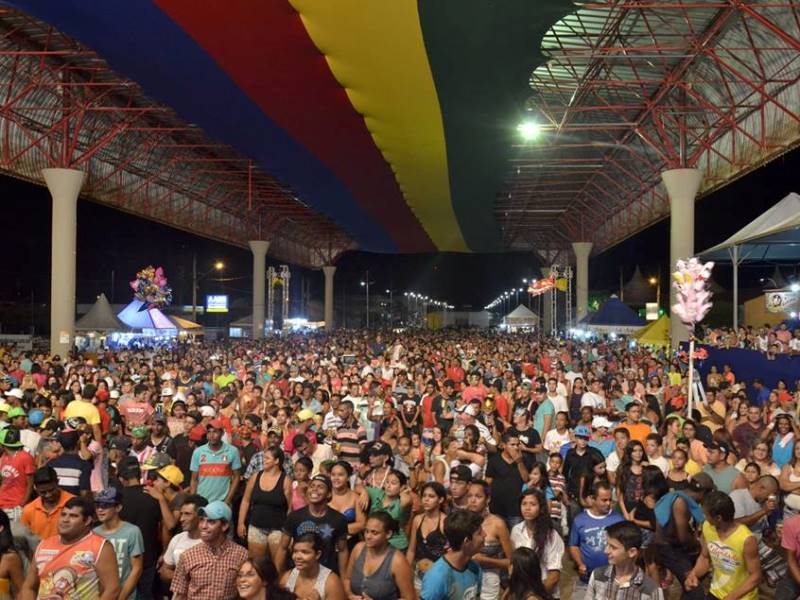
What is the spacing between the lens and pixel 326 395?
12062 millimetres

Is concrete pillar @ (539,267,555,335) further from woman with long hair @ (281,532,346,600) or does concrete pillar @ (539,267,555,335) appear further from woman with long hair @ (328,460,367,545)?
woman with long hair @ (281,532,346,600)

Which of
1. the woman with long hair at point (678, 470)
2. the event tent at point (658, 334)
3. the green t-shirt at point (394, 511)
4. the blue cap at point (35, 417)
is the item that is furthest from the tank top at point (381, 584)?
the event tent at point (658, 334)

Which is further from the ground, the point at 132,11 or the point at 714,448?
the point at 132,11

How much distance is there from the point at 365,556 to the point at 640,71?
20216 millimetres

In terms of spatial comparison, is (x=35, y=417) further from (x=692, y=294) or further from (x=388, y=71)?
(x=692, y=294)

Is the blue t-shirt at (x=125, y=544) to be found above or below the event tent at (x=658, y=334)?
below

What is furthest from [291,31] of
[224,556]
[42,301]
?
[42,301]

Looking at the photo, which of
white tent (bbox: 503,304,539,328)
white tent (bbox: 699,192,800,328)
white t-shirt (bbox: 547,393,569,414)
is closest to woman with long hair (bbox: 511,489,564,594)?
white t-shirt (bbox: 547,393,569,414)

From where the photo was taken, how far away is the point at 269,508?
6.64 metres

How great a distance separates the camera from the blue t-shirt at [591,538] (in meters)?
5.83

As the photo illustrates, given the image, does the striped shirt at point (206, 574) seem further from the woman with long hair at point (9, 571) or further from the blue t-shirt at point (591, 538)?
the blue t-shirt at point (591, 538)

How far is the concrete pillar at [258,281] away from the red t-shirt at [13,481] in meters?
41.1

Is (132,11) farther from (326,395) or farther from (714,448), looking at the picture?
(714,448)

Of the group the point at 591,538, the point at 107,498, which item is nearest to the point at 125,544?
the point at 107,498
